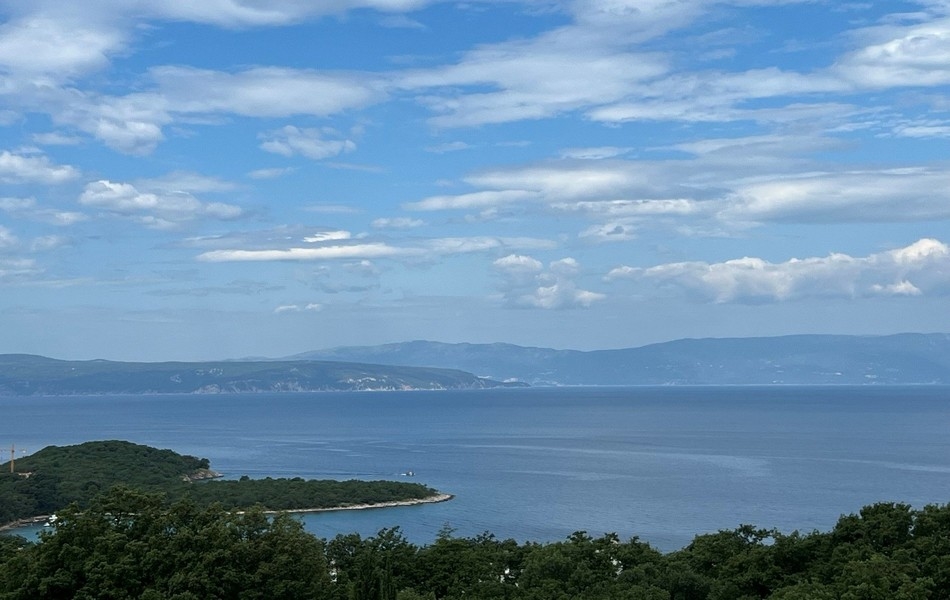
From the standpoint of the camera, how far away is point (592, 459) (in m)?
99.3

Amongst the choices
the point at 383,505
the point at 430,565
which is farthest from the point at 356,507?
the point at 430,565

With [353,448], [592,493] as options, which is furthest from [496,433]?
[592,493]

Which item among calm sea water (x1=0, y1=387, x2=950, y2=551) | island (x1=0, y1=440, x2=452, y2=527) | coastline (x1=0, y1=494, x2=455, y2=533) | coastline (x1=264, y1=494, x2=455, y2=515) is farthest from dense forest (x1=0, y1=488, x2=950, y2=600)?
coastline (x1=264, y1=494, x2=455, y2=515)

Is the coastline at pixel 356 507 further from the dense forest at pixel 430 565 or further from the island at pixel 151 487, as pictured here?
the dense forest at pixel 430 565

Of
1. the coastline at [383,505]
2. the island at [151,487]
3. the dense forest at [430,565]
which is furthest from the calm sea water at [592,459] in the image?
the dense forest at [430,565]

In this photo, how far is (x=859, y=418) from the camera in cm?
15638

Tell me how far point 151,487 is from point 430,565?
170ft

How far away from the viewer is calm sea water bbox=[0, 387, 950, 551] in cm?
6262

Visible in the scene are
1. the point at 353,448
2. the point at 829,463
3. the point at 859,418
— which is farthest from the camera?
the point at 859,418

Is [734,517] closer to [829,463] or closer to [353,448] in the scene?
[829,463]

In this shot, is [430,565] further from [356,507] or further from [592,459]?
[592,459]

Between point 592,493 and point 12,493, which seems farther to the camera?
point 592,493

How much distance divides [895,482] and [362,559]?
6223 cm

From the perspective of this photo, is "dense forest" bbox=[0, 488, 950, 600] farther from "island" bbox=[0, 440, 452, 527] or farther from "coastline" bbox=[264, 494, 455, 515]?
"coastline" bbox=[264, 494, 455, 515]
